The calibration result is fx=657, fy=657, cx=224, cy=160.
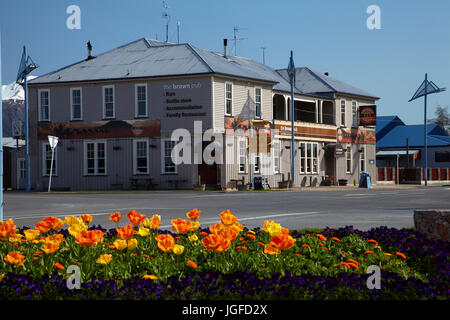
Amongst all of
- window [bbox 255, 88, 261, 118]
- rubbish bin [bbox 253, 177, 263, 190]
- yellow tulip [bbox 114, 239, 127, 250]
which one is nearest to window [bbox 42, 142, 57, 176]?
rubbish bin [bbox 253, 177, 263, 190]

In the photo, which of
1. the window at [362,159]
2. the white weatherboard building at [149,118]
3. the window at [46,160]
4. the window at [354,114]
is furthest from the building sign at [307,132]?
the window at [46,160]

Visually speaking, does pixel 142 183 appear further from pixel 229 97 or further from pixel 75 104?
pixel 229 97

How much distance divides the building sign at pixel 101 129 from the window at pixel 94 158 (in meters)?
0.53

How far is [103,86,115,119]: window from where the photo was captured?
1683 inches

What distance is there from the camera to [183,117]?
40.6m

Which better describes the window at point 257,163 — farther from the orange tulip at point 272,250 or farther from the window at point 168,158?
the orange tulip at point 272,250

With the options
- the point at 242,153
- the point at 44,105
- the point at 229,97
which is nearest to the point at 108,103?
the point at 44,105

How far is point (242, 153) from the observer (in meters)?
42.5

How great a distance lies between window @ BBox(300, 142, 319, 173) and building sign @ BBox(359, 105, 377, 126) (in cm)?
622

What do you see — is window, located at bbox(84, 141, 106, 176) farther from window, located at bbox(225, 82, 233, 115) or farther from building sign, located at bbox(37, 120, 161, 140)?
window, located at bbox(225, 82, 233, 115)

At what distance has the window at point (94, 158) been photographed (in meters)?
42.8

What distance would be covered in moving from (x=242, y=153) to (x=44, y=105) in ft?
45.4

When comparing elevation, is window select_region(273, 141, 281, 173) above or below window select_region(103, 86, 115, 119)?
below
